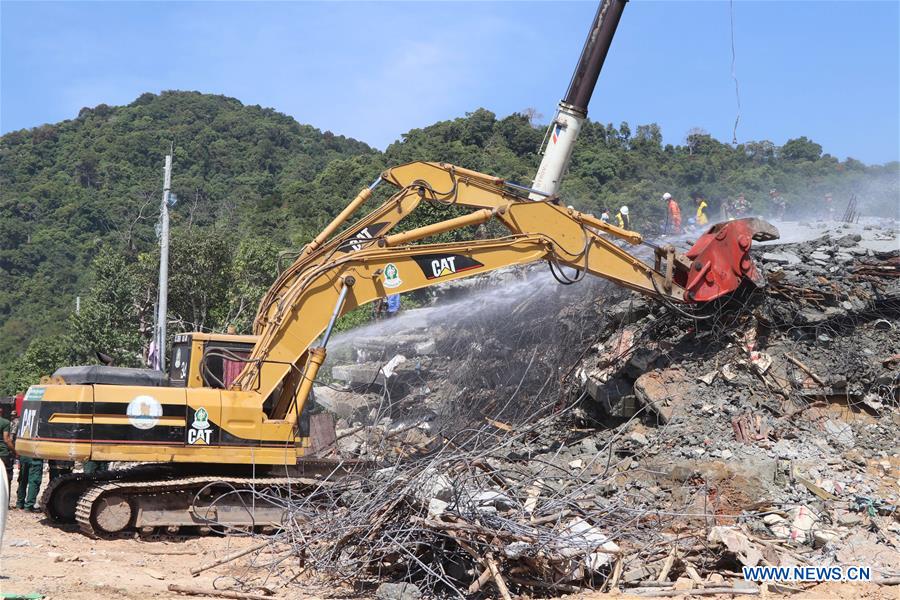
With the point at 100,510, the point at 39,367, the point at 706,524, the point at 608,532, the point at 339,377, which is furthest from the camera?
the point at 39,367

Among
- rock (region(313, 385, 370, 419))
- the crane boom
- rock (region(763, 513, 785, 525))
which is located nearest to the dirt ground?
rock (region(763, 513, 785, 525))

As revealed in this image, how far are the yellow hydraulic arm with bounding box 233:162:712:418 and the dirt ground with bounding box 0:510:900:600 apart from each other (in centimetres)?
196

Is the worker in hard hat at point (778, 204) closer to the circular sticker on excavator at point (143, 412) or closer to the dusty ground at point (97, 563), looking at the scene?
the circular sticker on excavator at point (143, 412)

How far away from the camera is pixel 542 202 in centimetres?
1159

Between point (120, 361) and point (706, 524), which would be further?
point (120, 361)

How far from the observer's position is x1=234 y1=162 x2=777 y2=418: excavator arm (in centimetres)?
1078

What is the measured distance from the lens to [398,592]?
7.60 metres

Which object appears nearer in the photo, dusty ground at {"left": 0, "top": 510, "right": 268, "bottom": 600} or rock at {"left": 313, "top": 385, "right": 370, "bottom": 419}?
dusty ground at {"left": 0, "top": 510, "right": 268, "bottom": 600}

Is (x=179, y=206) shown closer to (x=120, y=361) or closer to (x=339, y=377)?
(x=120, y=361)

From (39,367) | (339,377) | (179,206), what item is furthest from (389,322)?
(179,206)

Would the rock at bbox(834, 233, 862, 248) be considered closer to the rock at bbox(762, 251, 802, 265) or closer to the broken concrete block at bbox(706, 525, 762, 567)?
the rock at bbox(762, 251, 802, 265)

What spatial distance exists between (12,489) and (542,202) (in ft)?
34.1

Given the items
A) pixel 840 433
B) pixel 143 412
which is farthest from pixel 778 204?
pixel 143 412

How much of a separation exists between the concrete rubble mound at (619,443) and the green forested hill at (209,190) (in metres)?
10.0
